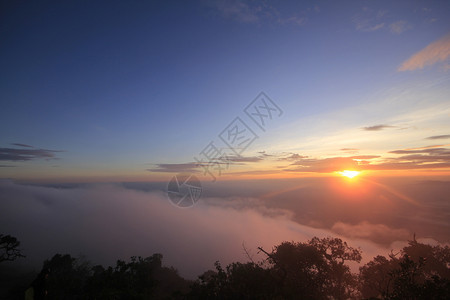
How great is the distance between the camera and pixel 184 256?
149125mm

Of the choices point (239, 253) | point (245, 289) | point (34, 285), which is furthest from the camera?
point (239, 253)

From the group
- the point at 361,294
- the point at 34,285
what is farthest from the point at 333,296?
the point at 34,285

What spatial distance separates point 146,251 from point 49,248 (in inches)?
2550

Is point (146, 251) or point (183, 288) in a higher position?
point (183, 288)

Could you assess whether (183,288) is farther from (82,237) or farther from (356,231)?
(356,231)

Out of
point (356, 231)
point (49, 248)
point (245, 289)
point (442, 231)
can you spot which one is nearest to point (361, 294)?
point (245, 289)

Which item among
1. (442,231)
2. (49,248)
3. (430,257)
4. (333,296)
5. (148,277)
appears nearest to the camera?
(148,277)

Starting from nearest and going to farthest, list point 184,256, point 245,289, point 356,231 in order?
point 245,289 → point 184,256 → point 356,231

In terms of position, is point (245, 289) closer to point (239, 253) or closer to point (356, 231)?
point (239, 253)

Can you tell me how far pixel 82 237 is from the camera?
575 ft

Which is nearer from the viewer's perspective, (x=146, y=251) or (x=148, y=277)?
(x=148, y=277)

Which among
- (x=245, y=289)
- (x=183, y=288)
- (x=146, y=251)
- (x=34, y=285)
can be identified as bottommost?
(x=146, y=251)

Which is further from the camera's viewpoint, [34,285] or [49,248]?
[49,248]

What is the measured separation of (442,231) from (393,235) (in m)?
40.9
